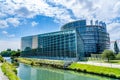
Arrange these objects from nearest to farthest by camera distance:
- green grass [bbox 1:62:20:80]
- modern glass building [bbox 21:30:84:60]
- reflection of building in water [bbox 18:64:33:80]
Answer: green grass [bbox 1:62:20:80] → reflection of building in water [bbox 18:64:33:80] → modern glass building [bbox 21:30:84:60]

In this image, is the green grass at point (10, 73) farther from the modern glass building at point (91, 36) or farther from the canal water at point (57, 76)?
the modern glass building at point (91, 36)

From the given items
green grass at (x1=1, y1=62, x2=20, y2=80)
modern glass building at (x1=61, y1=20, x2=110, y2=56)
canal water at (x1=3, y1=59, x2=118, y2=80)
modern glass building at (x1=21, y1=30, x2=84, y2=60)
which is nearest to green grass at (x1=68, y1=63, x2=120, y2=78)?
canal water at (x1=3, y1=59, x2=118, y2=80)

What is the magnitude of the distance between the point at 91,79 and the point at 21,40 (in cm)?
7748

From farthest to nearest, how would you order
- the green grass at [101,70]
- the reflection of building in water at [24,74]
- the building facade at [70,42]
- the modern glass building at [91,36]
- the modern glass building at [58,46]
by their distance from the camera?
the modern glass building at [91,36], the building facade at [70,42], the modern glass building at [58,46], the reflection of building in water at [24,74], the green grass at [101,70]

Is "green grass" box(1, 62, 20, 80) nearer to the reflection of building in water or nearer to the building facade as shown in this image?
the reflection of building in water

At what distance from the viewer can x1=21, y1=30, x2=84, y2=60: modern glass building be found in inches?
2282

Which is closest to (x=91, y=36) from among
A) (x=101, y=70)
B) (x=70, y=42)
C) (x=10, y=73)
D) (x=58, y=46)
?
(x=58, y=46)

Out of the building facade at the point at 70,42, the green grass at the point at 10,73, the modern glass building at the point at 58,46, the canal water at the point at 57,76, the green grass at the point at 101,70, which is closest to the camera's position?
the green grass at the point at 10,73

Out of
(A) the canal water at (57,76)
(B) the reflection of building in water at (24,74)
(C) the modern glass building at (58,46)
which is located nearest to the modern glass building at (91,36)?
(C) the modern glass building at (58,46)

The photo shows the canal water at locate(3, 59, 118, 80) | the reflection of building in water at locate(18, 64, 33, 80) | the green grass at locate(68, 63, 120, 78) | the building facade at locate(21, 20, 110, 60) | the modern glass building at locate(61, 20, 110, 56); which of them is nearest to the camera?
the green grass at locate(68, 63, 120, 78)

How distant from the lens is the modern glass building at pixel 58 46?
57969 mm

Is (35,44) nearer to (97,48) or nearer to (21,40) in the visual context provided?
(21,40)

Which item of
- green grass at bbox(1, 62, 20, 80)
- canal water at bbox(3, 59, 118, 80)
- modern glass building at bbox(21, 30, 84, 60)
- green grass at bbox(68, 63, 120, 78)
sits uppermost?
modern glass building at bbox(21, 30, 84, 60)

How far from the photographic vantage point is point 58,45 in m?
64.1
